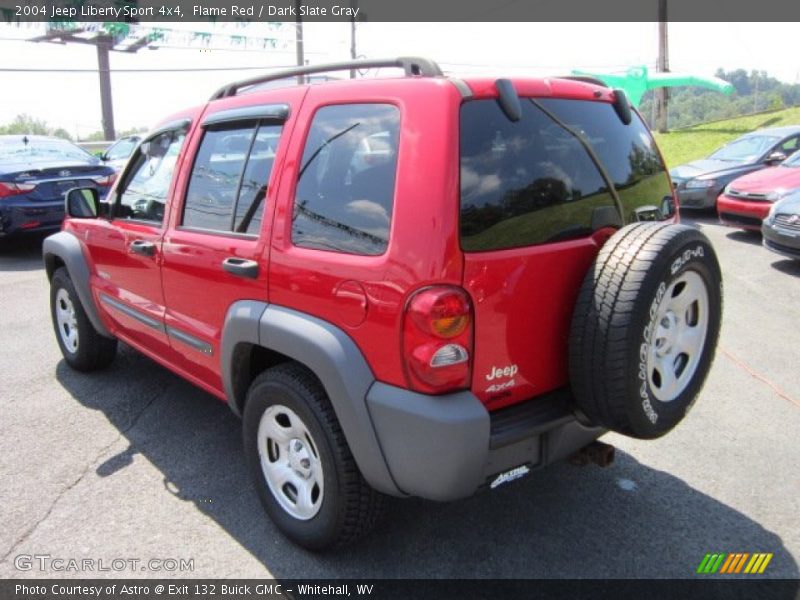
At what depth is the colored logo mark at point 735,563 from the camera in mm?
2619

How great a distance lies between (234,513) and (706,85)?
83.8 ft

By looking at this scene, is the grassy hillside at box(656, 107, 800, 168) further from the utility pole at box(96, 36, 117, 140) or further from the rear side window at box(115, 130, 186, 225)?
the utility pole at box(96, 36, 117, 140)

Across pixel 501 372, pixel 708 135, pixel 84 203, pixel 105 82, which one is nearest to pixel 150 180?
pixel 84 203

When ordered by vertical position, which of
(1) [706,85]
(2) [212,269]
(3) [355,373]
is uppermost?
(1) [706,85]

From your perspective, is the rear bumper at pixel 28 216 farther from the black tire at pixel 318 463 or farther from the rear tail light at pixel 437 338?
the rear tail light at pixel 437 338

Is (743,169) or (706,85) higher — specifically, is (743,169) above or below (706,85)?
below

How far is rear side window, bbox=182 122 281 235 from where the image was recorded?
2.85 meters

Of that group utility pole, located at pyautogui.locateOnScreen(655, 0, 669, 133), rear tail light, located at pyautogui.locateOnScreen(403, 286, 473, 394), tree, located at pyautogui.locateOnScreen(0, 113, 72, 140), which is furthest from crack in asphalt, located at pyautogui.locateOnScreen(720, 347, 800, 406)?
tree, located at pyautogui.locateOnScreen(0, 113, 72, 140)

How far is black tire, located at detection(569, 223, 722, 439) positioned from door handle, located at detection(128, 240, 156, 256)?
226cm

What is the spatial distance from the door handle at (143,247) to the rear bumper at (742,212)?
8.07m

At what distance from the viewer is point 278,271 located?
2.62 meters

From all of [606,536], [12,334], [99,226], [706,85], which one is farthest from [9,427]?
[706,85]

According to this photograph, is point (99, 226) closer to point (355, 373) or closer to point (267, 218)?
point (267, 218)

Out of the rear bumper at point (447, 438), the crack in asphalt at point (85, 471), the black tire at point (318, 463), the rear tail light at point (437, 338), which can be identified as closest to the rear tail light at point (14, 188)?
the crack in asphalt at point (85, 471)
